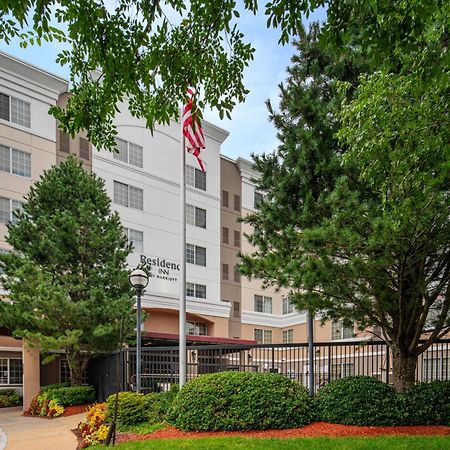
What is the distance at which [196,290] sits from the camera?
1396 inches

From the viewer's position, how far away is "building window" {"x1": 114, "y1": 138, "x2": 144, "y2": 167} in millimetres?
31484

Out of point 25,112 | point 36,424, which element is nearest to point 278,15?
point 36,424

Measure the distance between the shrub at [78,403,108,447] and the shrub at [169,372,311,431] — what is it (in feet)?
4.82

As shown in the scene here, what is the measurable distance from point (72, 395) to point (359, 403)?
11273 millimetres

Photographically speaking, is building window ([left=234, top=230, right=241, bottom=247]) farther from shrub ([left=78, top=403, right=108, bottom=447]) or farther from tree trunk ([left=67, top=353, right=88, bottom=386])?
shrub ([left=78, top=403, right=108, bottom=447])

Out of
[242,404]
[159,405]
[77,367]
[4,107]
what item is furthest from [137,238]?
[242,404]

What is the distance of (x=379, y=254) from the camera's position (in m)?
8.70

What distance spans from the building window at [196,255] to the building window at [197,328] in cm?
415

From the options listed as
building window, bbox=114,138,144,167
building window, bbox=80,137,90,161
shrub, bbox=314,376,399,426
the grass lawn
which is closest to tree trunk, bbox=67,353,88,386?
the grass lawn

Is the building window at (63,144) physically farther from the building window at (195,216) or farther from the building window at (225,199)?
the building window at (225,199)

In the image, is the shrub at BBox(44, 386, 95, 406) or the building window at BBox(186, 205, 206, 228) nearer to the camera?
the shrub at BBox(44, 386, 95, 406)

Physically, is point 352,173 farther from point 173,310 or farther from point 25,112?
point 173,310

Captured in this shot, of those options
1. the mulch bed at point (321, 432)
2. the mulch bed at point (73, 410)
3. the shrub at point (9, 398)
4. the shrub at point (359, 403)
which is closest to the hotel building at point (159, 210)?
the shrub at point (9, 398)

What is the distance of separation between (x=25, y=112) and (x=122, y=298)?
47.1 feet
